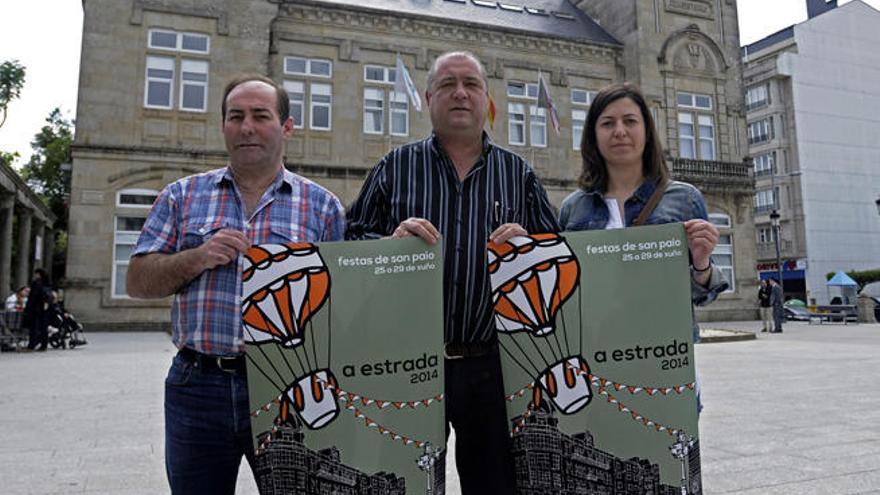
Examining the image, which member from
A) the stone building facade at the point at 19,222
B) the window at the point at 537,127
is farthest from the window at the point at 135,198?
the window at the point at 537,127

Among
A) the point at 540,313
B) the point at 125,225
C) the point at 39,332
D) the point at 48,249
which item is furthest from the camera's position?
the point at 48,249

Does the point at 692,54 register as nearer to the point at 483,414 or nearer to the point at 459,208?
the point at 459,208

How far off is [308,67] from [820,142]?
132 feet

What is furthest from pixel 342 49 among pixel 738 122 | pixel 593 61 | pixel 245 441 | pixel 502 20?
pixel 245 441

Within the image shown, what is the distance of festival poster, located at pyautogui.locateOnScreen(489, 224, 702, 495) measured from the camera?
2.07 meters

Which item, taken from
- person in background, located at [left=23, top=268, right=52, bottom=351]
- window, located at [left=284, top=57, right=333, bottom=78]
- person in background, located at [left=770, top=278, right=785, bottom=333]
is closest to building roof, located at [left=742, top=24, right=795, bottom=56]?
person in background, located at [left=770, top=278, right=785, bottom=333]

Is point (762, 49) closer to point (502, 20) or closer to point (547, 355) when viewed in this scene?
point (502, 20)

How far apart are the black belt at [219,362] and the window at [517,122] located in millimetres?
23719

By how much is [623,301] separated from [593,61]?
87.5 feet

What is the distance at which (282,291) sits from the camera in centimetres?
203

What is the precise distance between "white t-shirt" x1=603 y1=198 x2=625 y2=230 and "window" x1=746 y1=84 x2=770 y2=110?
168ft

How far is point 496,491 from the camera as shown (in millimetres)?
2371

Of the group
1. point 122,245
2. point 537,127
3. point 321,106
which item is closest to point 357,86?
point 321,106

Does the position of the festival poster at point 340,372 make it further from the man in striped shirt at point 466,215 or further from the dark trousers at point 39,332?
the dark trousers at point 39,332
